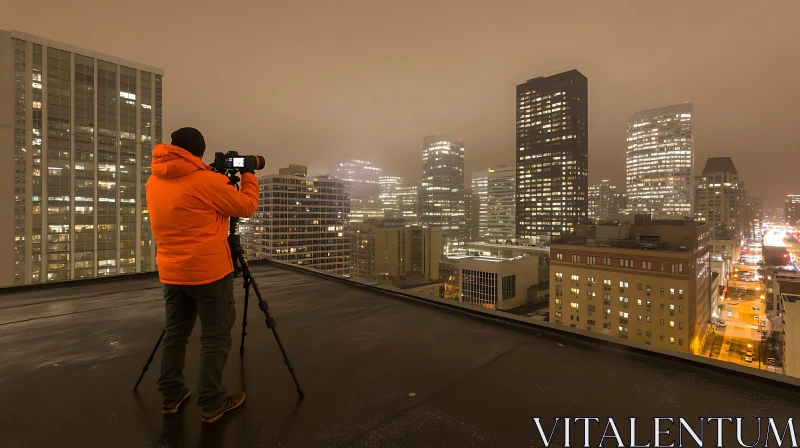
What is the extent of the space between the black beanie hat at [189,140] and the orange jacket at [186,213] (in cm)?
9

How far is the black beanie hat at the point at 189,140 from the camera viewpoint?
2.30 m

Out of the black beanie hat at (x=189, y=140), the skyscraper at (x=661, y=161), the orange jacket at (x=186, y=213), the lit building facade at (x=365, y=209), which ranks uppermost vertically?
the skyscraper at (x=661, y=161)

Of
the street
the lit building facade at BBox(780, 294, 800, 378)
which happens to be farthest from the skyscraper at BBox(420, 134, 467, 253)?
the lit building facade at BBox(780, 294, 800, 378)

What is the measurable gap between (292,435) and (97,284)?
24.6 ft

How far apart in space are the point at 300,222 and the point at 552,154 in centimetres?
10773

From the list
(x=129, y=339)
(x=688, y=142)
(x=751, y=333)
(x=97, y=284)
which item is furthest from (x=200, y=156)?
(x=688, y=142)

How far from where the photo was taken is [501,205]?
170 metres

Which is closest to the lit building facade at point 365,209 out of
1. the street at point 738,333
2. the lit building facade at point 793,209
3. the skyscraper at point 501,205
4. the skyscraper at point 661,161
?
the skyscraper at point 501,205

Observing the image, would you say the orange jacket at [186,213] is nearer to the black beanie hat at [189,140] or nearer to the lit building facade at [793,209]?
the black beanie hat at [189,140]

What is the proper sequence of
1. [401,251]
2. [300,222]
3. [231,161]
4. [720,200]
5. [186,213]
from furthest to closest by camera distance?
[720,200] < [300,222] < [401,251] < [231,161] < [186,213]

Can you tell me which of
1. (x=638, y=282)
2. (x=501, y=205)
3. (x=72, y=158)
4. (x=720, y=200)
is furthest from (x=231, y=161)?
(x=720, y=200)

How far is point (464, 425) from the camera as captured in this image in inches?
85.3

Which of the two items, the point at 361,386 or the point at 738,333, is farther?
the point at 738,333

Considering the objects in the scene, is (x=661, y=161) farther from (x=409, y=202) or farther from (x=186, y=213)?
(x=186, y=213)
